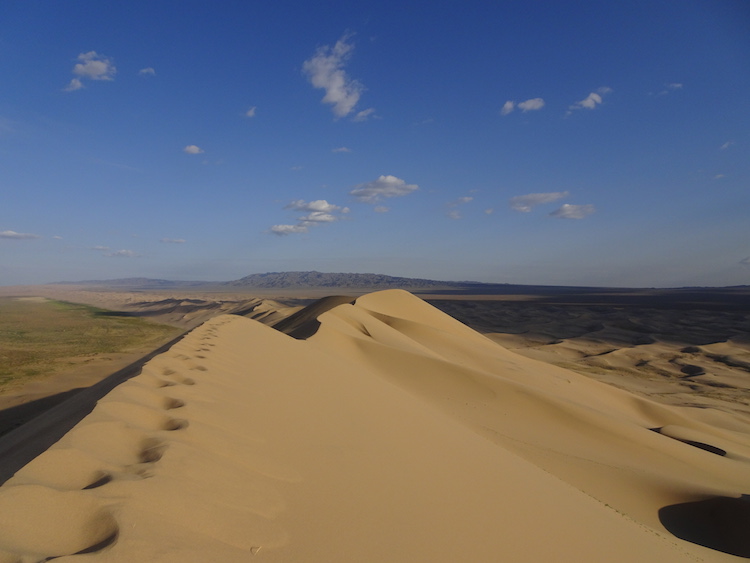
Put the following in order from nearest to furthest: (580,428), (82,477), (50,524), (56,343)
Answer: (50,524) < (82,477) < (580,428) < (56,343)

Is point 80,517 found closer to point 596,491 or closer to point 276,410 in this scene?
Result: point 276,410

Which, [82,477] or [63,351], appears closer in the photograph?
[82,477]

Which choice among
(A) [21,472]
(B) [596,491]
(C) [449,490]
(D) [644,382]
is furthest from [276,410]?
(D) [644,382]

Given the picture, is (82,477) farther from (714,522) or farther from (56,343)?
(56,343)

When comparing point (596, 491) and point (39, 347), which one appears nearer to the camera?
point (596, 491)

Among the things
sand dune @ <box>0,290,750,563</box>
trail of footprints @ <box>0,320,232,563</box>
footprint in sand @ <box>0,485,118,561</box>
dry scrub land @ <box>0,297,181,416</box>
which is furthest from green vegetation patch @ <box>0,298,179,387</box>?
footprint in sand @ <box>0,485,118,561</box>

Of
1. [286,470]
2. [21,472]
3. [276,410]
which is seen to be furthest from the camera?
[276,410]

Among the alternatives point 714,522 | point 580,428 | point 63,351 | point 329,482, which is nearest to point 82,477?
point 329,482
